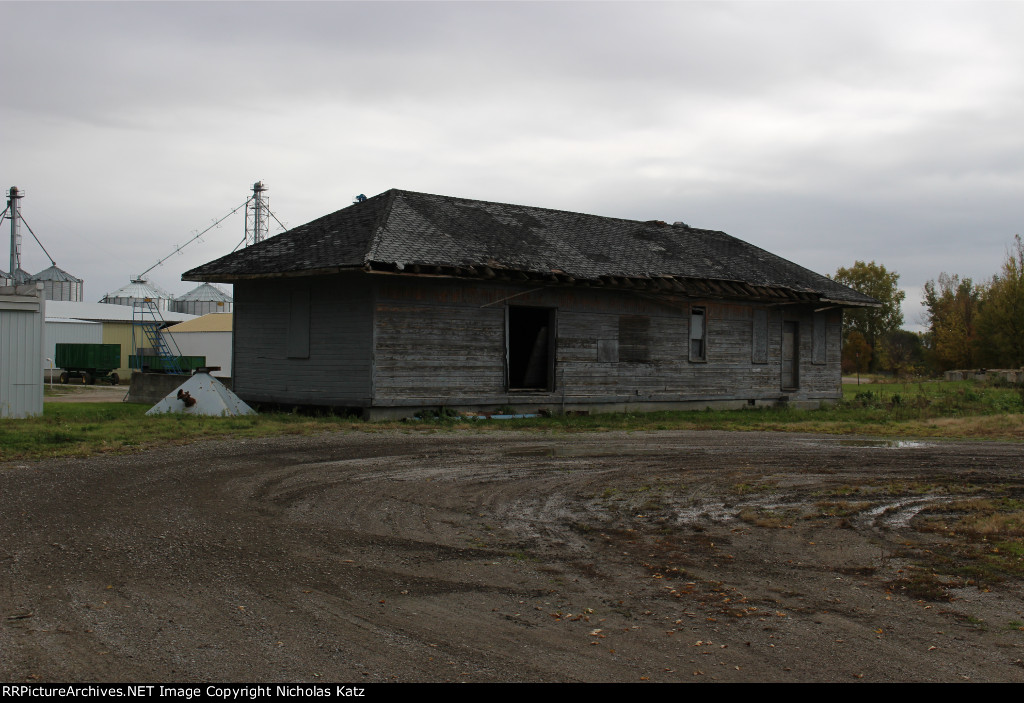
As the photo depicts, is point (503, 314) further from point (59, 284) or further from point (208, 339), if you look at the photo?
point (59, 284)

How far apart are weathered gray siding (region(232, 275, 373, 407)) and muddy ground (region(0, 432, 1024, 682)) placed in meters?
8.08

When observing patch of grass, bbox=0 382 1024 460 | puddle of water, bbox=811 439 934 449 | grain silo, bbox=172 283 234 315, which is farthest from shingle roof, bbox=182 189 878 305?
grain silo, bbox=172 283 234 315

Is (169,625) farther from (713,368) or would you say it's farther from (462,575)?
(713,368)

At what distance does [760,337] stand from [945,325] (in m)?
42.6

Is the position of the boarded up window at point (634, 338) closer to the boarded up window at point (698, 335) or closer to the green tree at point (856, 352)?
the boarded up window at point (698, 335)

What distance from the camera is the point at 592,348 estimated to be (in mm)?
23516

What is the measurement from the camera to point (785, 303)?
90.8 ft

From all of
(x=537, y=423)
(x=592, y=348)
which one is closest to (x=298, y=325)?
(x=537, y=423)

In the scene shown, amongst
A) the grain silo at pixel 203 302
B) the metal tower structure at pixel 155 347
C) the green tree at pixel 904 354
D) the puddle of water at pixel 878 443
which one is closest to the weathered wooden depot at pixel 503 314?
the puddle of water at pixel 878 443

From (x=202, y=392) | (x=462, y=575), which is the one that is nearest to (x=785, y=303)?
(x=202, y=392)

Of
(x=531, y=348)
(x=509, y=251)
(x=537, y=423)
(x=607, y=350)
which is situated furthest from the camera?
(x=531, y=348)

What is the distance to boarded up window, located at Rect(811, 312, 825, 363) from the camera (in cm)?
2930
